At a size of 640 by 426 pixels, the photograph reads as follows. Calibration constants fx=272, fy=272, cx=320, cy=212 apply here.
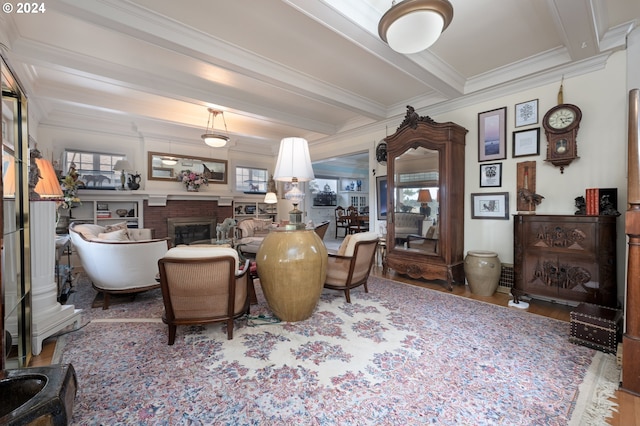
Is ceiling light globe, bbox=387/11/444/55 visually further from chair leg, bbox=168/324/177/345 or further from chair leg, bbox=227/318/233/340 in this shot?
chair leg, bbox=168/324/177/345

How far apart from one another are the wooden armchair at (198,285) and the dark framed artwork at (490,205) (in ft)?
10.5

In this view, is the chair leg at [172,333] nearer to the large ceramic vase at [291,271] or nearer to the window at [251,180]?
the large ceramic vase at [291,271]

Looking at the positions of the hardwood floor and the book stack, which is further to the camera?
the book stack

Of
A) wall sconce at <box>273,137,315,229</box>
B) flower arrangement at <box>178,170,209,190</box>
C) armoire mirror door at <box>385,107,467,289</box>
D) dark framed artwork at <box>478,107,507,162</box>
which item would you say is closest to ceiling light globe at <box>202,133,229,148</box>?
flower arrangement at <box>178,170,209,190</box>

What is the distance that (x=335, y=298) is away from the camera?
3193 millimetres

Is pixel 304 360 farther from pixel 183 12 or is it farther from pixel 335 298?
pixel 183 12

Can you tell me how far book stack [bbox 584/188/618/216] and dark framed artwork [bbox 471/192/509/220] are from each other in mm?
816

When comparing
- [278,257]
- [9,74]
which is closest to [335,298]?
[278,257]

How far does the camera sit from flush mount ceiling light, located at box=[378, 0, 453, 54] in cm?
180

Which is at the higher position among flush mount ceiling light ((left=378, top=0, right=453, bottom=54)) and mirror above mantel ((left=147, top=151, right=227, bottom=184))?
flush mount ceiling light ((left=378, top=0, right=453, bottom=54))

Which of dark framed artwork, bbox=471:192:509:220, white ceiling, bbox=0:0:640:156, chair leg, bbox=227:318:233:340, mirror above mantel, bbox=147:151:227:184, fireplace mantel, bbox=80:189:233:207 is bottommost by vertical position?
chair leg, bbox=227:318:233:340

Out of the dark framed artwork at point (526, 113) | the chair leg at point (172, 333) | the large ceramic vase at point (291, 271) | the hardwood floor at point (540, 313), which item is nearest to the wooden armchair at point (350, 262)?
the large ceramic vase at point (291, 271)

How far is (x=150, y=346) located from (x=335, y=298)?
185cm

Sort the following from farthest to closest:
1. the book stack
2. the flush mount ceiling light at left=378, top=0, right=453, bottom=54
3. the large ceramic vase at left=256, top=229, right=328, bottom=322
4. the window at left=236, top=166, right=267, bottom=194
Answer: the window at left=236, top=166, right=267, bottom=194, the book stack, the large ceramic vase at left=256, top=229, right=328, bottom=322, the flush mount ceiling light at left=378, top=0, right=453, bottom=54
